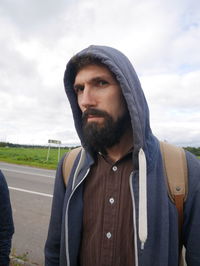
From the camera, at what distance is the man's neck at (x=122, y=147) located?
1591 millimetres

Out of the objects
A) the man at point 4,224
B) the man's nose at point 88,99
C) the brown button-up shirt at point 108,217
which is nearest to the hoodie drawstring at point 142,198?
the brown button-up shirt at point 108,217

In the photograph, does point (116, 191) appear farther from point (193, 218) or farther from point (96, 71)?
Answer: point (96, 71)

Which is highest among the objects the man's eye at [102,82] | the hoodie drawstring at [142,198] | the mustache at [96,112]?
the man's eye at [102,82]

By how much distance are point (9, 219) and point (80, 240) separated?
971mm

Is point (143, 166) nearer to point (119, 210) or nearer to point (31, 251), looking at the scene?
point (119, 210)

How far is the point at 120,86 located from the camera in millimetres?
1516

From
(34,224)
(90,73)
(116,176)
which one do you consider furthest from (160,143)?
(34,224)

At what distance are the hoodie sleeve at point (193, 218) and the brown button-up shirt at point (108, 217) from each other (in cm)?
31

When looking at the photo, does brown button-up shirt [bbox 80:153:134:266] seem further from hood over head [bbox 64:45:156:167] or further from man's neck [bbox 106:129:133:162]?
hood over head [bbox 64:45:156:167]

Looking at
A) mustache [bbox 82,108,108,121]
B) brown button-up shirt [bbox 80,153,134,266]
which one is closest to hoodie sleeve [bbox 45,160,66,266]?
brown button-up shirt [bbox 80,153,134,266]

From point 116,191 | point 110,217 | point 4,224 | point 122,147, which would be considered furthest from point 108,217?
point 4,224

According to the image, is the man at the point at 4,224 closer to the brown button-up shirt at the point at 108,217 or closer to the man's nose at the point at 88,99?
the brown button-up shirt at the point at 108,217

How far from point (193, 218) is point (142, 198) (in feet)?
0.97

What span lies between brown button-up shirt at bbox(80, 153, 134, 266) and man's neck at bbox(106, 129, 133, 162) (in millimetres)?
52
